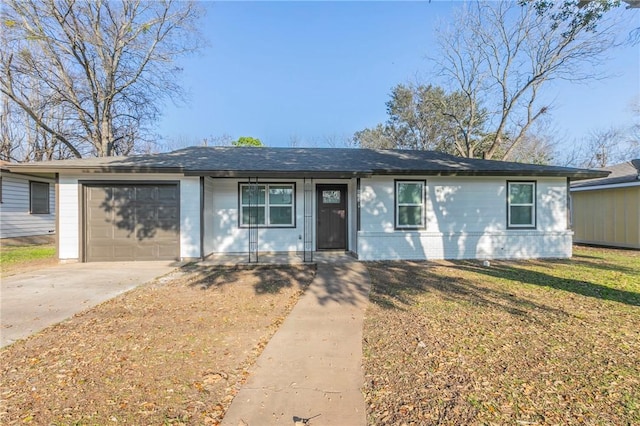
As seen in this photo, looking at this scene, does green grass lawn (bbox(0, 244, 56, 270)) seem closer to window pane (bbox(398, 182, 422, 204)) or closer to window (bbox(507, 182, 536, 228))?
window pane (bbox(398, 182, 422, 204))

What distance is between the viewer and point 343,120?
30.2 metres

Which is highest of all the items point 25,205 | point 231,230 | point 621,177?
point 621,177

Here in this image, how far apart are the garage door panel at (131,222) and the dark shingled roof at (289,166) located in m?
0.71

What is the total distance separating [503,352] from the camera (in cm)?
335

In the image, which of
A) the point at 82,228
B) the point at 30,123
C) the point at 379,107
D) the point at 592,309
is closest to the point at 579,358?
the point at 592,309

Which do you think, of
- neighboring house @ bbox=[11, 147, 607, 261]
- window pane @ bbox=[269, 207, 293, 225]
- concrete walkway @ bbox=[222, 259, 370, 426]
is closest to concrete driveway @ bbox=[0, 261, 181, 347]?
neighboring house @ bbox=[11, 147, 607, 261]

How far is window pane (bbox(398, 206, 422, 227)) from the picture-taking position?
9.45m

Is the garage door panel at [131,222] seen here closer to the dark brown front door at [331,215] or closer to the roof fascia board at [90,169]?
the roof fascia board at [90,169]

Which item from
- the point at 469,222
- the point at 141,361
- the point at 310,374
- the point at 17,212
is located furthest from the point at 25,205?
the point at 469,222

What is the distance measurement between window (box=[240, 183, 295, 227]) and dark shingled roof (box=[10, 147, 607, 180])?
0.86 m

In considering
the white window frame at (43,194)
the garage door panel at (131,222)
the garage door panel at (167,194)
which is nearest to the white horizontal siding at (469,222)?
the garage door panel at (167,194)

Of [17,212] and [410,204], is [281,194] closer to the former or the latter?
[410,204]

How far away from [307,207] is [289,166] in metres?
1.61

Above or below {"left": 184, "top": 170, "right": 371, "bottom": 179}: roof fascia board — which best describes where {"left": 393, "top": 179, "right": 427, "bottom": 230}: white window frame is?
below
